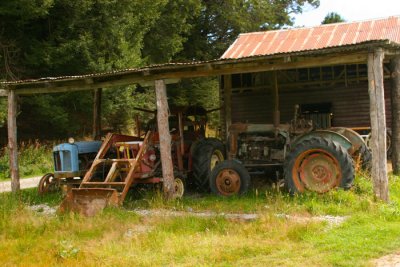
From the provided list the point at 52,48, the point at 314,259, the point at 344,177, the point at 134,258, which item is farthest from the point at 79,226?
the point at 52,48

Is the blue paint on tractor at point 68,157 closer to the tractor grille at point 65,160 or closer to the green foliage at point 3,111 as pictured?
the tractor grille at point 65,160

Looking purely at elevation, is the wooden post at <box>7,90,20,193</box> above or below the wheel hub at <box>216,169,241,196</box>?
above

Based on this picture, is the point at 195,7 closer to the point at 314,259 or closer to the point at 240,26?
the point at 240,26

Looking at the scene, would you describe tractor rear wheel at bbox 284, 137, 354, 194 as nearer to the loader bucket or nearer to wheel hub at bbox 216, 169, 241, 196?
wheel hub at bbox 216, 169, 241, 196

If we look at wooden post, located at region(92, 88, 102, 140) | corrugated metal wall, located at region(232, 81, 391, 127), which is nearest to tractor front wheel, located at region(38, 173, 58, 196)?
wooden post, located at region(92, 88, 102, 140)

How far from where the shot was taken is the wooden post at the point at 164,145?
384 inches

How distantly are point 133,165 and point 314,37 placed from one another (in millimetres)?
10035

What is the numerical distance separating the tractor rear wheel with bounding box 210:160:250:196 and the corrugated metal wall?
26.6 feet

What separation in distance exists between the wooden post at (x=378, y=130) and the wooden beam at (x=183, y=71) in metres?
0.36

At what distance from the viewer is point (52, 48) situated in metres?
19.1

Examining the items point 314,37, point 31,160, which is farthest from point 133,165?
point 31,160

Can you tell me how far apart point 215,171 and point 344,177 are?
107 inches

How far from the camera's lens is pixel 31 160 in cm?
1844

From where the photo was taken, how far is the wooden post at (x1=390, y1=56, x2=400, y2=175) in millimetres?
11641
